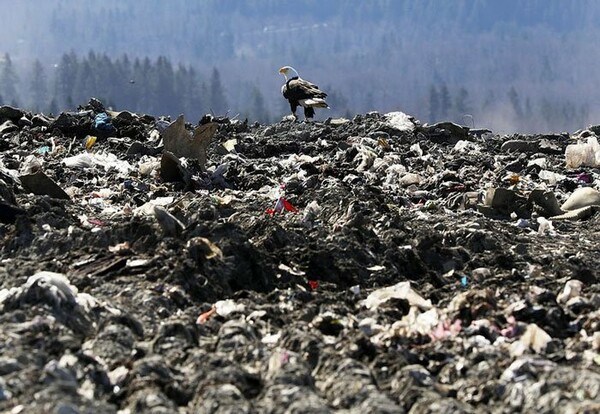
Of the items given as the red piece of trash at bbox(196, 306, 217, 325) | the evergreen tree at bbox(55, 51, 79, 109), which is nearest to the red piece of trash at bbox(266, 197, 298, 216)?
the red piece of trash at bbox(196, 306, 217, 325)

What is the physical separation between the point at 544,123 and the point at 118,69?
173ft

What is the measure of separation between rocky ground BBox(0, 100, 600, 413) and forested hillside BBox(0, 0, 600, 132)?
92.1m

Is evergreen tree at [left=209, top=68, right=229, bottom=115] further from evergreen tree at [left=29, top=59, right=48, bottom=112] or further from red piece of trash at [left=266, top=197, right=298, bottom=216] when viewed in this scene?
red piece of trash at [left=266, top=197, right=298, bottom=216]

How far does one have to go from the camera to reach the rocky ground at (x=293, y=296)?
2.55 metres

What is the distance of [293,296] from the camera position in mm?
3672

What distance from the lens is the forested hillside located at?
103m

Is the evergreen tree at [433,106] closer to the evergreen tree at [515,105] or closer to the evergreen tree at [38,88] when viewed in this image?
the evergreen tree at [515,105]

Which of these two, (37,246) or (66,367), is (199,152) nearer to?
(37,246)

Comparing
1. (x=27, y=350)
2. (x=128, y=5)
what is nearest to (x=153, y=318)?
(x=27, y=350)

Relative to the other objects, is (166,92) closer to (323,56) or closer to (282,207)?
(323,56)

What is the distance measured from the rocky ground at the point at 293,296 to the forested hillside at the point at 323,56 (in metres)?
92.1

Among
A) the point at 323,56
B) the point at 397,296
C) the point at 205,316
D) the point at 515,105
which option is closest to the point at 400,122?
→ the point at 397,296

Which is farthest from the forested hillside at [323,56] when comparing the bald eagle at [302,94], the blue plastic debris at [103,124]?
the blue plastic debris at [103,124]

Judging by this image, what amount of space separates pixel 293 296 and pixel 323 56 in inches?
A: 6159
